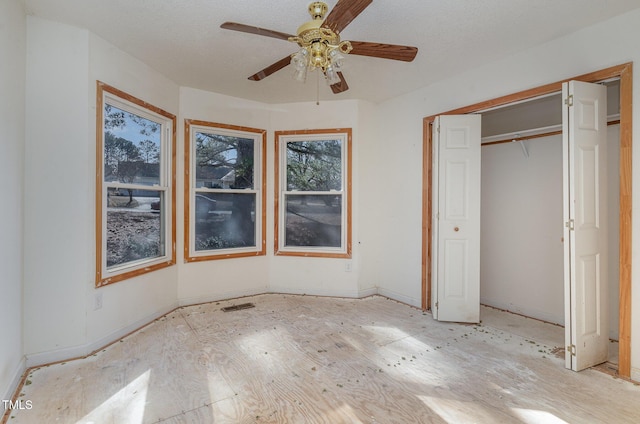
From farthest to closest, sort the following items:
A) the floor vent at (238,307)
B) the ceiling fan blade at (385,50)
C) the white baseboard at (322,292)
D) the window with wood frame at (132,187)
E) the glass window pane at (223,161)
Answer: the white baseboard at (322,292)
the glass window pane at (223,161)
the floor vent at (238,307)
the window with wood frame at (132,187)
the ceiling fan blade at (385,50)

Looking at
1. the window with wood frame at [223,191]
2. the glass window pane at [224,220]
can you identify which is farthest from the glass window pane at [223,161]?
the glass window pane at [224,220]

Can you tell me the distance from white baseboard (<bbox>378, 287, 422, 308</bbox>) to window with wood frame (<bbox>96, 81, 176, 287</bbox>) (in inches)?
107

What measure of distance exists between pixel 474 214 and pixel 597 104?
1342mm

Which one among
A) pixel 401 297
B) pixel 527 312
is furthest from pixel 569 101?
pixel 401 297

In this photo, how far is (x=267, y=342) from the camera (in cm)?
287

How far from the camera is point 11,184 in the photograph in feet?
6.91

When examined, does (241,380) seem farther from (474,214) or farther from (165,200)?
(474,214)

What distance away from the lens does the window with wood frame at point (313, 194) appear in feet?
14.1

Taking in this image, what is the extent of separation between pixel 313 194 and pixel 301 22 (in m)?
2.27

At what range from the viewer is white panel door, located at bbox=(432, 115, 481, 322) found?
11.0 ft

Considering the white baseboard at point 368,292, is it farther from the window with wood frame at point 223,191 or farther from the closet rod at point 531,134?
the closet rod at point 531,134

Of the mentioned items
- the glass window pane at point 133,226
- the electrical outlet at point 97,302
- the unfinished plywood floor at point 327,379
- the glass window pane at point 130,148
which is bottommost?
the unfinished plywood floor at point 327,379

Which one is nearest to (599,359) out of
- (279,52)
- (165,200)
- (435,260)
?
(435,260)

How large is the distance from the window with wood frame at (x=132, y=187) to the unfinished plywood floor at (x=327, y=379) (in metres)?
0.75
